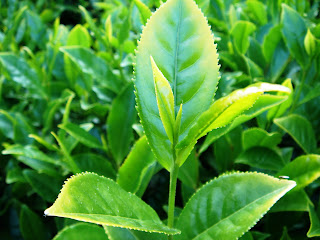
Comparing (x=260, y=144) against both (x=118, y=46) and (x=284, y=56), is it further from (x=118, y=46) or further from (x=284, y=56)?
(x=118, y=46)

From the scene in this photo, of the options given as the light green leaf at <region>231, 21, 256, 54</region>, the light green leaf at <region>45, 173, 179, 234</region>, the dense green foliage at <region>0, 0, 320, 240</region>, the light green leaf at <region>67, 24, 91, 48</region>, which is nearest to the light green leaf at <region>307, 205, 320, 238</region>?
the dense green foliage at <region>0, 0, 320, 240</region>

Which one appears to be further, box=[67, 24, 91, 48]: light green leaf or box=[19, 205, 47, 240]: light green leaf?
box=[67, 24, 91, 48]: light green leaf

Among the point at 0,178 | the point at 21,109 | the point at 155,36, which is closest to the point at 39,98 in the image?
the point at 21,109

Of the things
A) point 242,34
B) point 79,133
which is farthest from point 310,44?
point 79,133

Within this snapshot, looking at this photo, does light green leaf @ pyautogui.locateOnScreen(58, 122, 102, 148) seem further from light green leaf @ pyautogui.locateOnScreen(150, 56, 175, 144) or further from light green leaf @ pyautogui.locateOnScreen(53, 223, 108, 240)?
light green leaf @ pyautogui.locateOnScreen(150, 56, 175, 144)

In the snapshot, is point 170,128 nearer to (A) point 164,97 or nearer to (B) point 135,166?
(A) point 164,97

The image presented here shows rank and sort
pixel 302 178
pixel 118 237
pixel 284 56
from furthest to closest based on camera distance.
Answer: pixel 284 56
pixel 302 178
pixel 118 237
